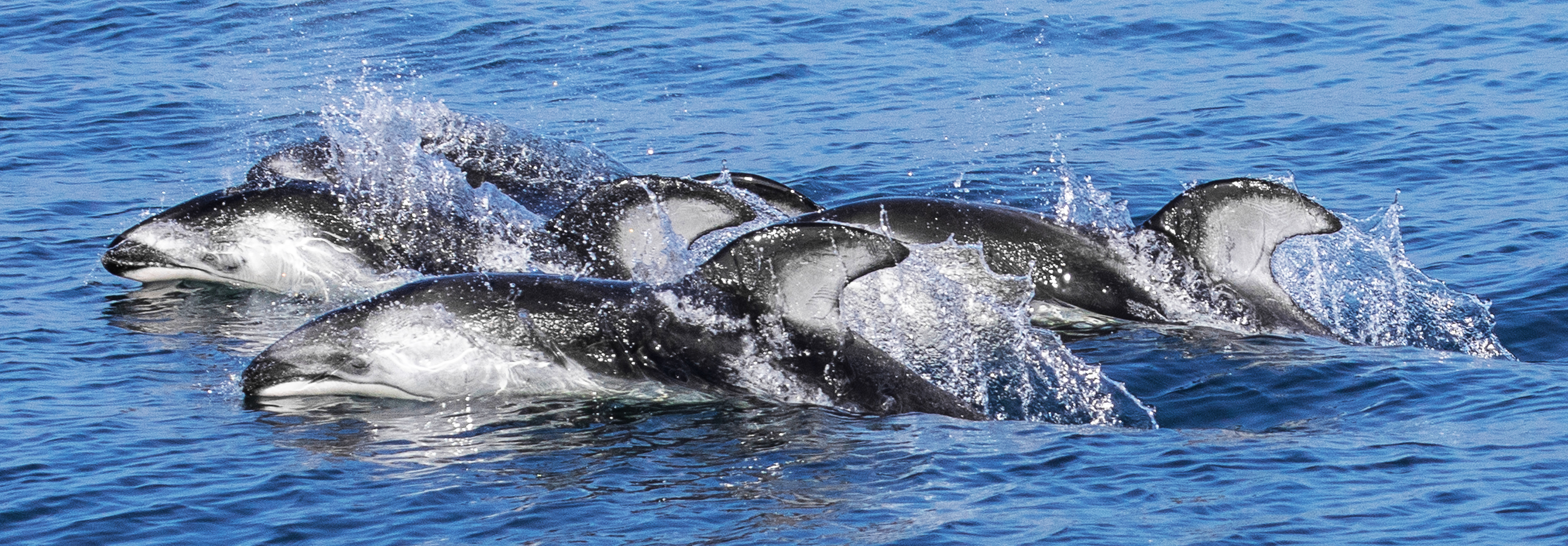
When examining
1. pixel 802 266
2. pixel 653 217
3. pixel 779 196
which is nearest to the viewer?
pixel 802 266

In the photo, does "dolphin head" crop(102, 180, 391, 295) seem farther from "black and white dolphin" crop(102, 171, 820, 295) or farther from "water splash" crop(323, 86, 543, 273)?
"water splash" crop(323, 86, 543, 273)

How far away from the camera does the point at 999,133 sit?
17.8m

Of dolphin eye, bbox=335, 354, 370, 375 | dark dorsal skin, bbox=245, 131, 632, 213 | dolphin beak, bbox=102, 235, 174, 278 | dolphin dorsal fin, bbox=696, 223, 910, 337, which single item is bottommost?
dolphin beak, bbox=102, 235, 174, 278

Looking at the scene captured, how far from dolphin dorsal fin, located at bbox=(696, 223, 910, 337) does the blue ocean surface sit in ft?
1.92

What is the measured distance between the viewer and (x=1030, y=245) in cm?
1142

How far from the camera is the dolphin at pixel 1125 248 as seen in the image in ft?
35.5

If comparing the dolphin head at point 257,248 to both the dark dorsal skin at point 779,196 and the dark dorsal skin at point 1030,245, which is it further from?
the dark dorsal skin at point 1030,245

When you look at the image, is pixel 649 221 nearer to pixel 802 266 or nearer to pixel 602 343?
pixel 602 343

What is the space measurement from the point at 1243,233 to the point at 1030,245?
4.53 feet

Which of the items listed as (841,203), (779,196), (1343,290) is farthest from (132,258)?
(1343,290)

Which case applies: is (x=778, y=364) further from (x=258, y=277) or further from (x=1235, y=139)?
(x=1235, y=139)

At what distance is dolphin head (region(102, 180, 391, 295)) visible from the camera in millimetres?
12695

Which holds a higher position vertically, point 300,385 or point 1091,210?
point 1091,210

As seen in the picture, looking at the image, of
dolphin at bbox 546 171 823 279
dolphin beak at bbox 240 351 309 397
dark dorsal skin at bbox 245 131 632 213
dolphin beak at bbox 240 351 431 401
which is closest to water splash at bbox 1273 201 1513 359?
dolphin at bbox 546 171 823 279
